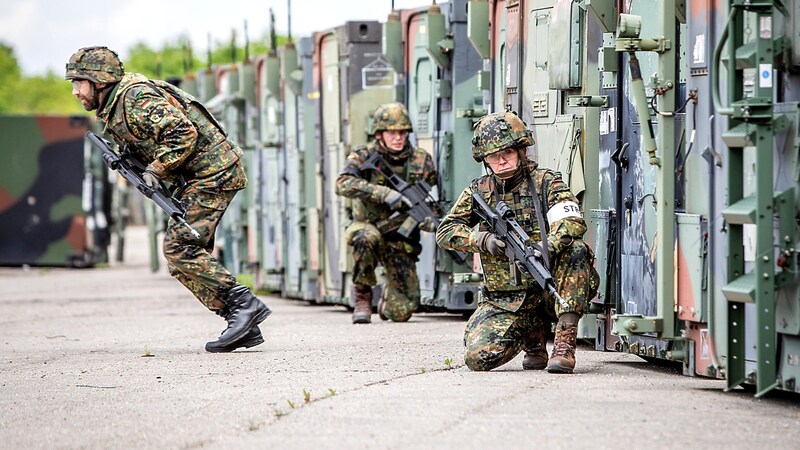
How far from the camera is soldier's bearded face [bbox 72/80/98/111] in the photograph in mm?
10984

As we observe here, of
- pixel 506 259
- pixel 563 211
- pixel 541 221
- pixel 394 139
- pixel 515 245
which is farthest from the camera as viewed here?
pixel 394 139

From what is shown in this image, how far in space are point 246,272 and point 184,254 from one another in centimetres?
963

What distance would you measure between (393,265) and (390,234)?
26 centimetres

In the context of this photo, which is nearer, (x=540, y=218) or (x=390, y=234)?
(x=540, y=218)

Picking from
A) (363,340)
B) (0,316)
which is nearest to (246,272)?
(0,316)

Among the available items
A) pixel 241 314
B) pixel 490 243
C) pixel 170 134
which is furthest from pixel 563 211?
pixel 170 134

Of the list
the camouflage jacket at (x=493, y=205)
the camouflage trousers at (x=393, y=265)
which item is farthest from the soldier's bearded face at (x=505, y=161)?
the camouflage trousers at (x=393, y=265)

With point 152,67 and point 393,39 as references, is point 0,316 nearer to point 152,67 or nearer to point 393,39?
point 393,39

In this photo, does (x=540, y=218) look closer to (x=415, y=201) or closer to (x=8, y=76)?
(x=415, y=201)

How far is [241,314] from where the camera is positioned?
429 inches

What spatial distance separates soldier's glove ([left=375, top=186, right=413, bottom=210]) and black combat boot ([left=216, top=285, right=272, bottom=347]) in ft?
8.27

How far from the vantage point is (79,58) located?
431 inches

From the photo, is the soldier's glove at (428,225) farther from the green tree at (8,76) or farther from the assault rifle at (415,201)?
the green tree at (8,76)

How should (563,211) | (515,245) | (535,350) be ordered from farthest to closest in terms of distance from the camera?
(535,350) < (515,245) < (563,211)
